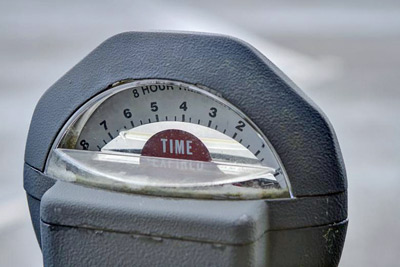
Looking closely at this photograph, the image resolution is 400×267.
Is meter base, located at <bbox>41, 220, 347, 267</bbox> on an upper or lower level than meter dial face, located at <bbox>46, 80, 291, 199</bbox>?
lower

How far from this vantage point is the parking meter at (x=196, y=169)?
1.16m

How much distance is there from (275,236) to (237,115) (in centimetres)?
18

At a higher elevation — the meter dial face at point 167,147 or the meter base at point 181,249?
the meter dial face at point 167,147

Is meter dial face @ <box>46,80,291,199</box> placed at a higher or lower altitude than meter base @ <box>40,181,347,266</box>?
higher

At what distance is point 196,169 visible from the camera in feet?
4.12

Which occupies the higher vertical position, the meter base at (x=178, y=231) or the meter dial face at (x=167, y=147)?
the meter dial face at (x=167, y=147)

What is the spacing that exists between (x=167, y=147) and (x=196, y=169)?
58mm

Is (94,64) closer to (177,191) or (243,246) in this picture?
(177,191)

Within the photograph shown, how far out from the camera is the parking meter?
3.81 ft

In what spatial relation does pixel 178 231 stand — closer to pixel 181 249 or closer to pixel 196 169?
pixel 181 249

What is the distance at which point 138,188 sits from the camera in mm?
1207

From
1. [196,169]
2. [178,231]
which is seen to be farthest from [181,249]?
[196,169]

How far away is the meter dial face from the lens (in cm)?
120

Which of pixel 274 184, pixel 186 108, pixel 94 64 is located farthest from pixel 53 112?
pixel 274 184
